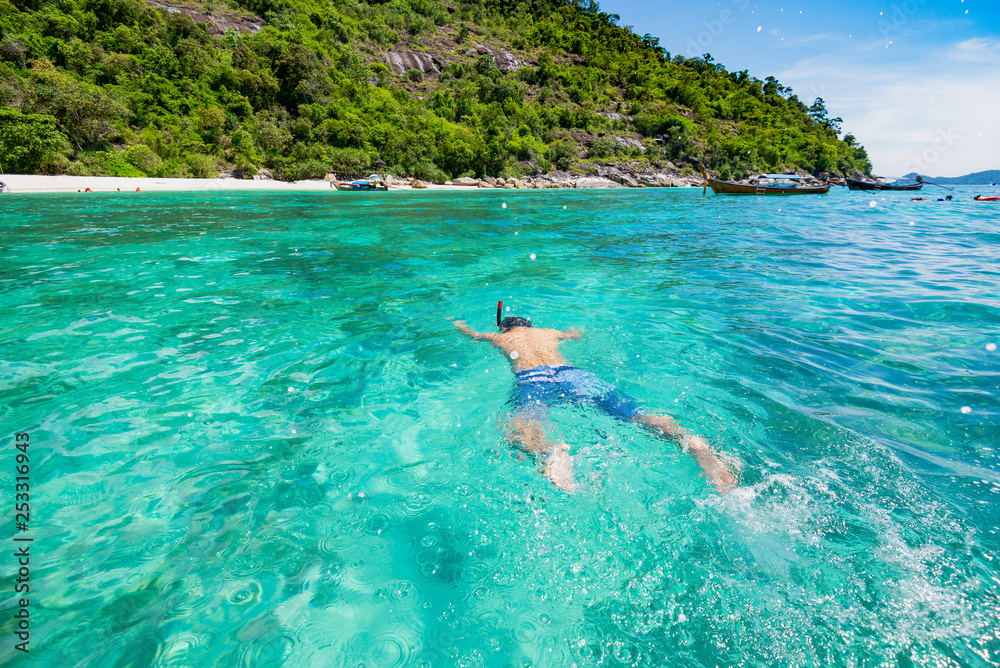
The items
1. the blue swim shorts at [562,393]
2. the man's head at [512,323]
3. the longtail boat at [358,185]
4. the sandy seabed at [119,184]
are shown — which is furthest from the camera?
the longtail boat at [358,185]

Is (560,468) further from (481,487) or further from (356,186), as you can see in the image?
(356,186)

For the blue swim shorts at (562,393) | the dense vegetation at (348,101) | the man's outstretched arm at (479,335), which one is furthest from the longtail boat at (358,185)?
the blue swim shorts at (562,393)

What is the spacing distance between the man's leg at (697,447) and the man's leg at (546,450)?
89 cm

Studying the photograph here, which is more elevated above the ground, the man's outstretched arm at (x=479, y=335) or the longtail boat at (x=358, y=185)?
the longtail boat at (x=358, y=185)

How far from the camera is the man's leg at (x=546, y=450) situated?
3305 millimetres

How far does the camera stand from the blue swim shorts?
13.3 ft

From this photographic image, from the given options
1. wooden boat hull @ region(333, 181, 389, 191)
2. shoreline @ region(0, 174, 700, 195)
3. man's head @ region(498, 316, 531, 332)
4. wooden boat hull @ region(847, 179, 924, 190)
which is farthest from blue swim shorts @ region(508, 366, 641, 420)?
wooden boat hull @ region(847, 179, 924, 190)

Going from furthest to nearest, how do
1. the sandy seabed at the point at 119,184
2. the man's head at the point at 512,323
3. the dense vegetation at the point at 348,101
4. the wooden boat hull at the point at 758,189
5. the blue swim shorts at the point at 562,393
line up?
1. the wooden boat hull at the point at 758,189
2. the dense vegetation at the point at 348,101
3. the sandy seabed at the point at 119,184
4. the man's head at the point at 512,323
5. the blue swim shorts at the point at 562,393

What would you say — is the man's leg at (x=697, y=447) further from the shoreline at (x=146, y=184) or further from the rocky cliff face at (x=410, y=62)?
the rocky cliff face at (x=410, y=62)

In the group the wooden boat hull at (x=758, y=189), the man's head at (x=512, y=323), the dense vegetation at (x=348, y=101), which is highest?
the dense vegetation at (x=348, y=101)

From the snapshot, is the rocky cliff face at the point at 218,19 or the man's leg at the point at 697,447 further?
the rocky cliff face at the point at 218,19

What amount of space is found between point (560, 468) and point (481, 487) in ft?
2.27

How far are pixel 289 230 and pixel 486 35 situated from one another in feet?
456

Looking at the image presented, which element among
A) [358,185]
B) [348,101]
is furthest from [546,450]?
[348,101]
